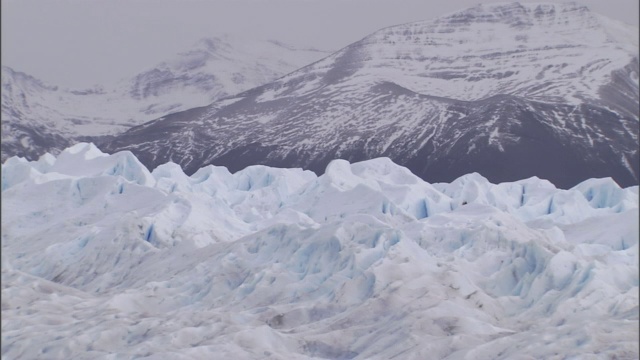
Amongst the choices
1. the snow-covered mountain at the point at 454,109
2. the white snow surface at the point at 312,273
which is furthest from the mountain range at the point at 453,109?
the white snow surface at the point at 312,273

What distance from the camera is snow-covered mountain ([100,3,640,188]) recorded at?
389 feet

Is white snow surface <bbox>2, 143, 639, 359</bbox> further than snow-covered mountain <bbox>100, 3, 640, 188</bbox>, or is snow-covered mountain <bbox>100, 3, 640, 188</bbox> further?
snow-covered mountain <bbox>100, 3, 640, 188</bbox>

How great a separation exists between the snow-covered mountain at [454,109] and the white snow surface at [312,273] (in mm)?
51732

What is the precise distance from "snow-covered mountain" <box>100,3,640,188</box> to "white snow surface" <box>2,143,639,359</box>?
51.7 meters

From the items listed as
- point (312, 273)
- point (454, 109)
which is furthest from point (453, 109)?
point (312, 273)

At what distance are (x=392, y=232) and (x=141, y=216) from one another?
15884mm

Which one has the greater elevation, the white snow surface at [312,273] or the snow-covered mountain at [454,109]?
the white snow surface at [312,273]

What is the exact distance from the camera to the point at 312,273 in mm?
45969

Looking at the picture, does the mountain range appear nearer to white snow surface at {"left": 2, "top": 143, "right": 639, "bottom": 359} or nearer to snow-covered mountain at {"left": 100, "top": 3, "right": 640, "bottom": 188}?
snow-covered mountain at {"left": 100, "top": 3, "right": 640, "bottom": 188}

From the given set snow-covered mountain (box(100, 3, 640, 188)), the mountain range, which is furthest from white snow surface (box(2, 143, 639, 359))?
the mountain range

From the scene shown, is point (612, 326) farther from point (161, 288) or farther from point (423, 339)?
point (161, 288)

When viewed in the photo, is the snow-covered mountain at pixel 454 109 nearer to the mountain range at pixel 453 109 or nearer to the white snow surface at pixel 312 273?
the mountain range at pixel 453 109

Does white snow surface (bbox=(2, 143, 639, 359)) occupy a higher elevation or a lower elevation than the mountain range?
higher

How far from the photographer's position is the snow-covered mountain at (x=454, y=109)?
11844 centimetres
